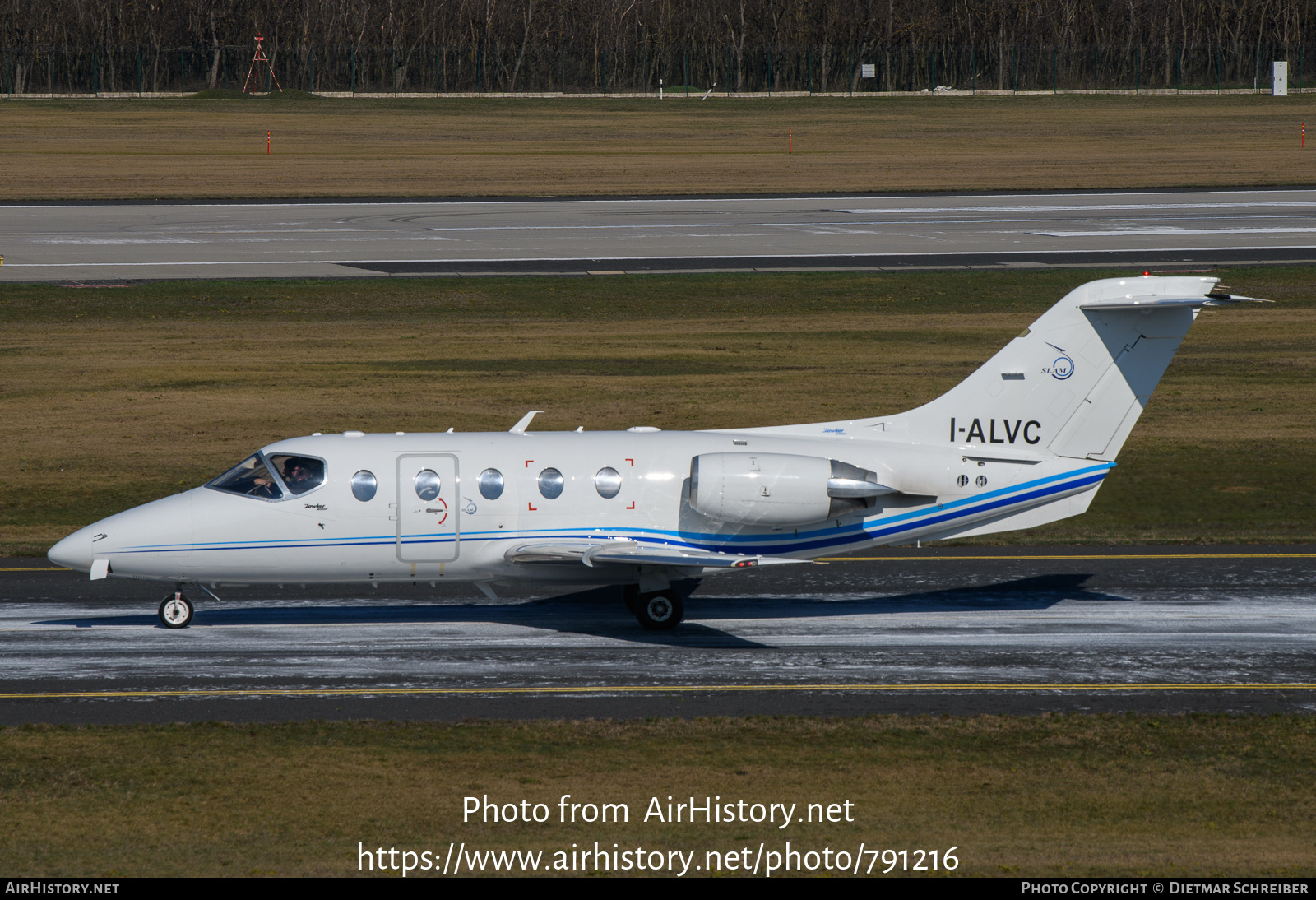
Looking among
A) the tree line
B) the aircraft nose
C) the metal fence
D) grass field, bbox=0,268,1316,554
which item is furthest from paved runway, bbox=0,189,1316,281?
the tree line

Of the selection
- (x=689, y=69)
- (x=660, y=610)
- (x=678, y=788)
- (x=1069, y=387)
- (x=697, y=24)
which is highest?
(x=697, y=24)

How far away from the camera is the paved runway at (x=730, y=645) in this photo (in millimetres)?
18156

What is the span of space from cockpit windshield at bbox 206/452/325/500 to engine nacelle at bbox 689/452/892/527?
5.55 meters

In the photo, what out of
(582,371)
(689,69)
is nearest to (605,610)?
(582,371)

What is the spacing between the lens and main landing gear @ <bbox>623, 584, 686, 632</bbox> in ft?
69.4

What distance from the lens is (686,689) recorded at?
18.6 m

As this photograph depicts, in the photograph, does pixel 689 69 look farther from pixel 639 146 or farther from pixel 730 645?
pixel 730 645

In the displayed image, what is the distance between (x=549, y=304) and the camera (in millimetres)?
48125

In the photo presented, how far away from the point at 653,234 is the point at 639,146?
34.9m

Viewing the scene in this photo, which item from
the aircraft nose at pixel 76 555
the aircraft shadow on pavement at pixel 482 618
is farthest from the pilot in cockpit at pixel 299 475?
the aircraft nose at pixel 76 555

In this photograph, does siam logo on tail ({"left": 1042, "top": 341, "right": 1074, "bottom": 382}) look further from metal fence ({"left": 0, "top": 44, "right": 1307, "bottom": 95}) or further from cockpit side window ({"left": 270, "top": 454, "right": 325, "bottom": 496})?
metal fence ({"left": 0, "top": 44, "right": 1307, "bottom": 95})

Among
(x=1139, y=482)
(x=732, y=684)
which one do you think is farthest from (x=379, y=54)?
(x=732, y=684)

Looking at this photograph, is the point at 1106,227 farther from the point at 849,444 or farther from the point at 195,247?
the point at 849,444

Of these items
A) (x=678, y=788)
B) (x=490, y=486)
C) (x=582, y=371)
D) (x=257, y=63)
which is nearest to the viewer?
(x=678, y=788)
